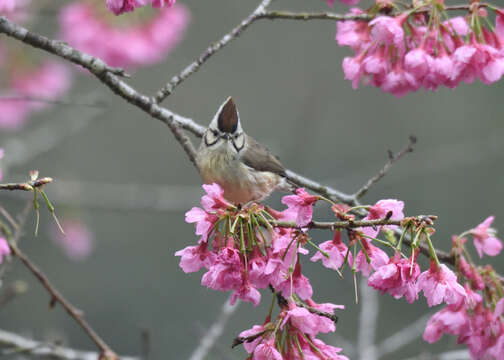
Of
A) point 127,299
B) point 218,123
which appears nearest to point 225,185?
point 218,123

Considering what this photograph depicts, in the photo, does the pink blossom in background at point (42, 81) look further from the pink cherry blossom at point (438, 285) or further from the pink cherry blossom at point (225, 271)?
A: the pink cherry blossom at point (438, 285)

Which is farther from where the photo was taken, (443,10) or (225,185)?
(225,185)

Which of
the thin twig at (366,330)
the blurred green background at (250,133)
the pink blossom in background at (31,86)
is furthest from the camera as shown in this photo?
the blurred green background at (250,133)

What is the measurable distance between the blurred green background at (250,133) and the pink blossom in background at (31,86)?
1.02m

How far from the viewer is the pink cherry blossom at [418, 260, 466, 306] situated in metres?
1.58

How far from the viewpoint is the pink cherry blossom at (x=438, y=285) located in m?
1.58

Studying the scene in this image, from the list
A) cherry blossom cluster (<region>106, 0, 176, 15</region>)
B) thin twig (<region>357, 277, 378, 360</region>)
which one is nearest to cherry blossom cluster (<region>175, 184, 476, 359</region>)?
cherry blossom cluster (<region>106, 0, 176, 15</region>)

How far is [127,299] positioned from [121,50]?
12.3 feet

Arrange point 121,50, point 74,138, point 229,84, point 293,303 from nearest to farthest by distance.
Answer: point 293,303
point 121,50
point 74,138
point 229,84

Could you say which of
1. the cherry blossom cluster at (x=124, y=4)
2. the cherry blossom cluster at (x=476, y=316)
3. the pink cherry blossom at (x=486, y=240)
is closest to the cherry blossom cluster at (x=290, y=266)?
the cherry blossom cluster at (x=476, y=316)

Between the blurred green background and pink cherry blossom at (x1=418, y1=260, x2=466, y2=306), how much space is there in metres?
3.99

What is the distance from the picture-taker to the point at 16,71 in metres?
4.33

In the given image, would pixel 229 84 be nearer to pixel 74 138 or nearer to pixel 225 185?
pixel 74 138

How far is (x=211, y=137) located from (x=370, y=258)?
1.12 m
